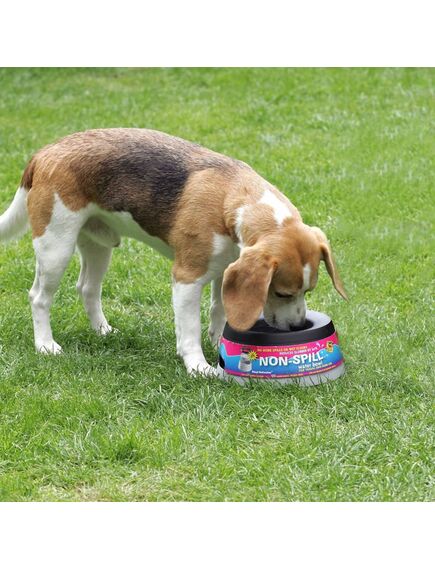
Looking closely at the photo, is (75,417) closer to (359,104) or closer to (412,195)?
(412,195)

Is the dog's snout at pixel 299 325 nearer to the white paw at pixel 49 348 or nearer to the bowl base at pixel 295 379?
the bowl base at pixel 295 379

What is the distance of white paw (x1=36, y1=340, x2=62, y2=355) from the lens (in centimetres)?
693

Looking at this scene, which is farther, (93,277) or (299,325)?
(93,277)

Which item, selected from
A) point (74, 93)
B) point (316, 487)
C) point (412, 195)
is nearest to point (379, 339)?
point (316, 487)

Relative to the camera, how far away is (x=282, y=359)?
20.6 feet

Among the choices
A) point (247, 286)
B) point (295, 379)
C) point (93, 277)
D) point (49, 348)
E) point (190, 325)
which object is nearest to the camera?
point (247, 286)

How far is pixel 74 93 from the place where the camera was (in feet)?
45.9

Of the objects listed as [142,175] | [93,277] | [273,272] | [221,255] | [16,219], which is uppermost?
[142,175]

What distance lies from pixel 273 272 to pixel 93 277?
1.81 m

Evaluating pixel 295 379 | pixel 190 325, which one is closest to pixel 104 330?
pixel 190 325

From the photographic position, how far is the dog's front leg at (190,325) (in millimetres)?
6543

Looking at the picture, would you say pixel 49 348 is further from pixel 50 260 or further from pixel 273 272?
pixel 273 272

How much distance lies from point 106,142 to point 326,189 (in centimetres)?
369

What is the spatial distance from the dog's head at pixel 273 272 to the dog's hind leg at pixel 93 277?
155 centimetres
